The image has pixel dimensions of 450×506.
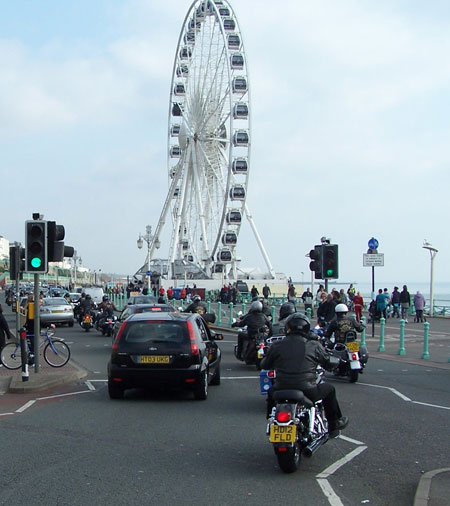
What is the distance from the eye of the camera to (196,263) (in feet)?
228

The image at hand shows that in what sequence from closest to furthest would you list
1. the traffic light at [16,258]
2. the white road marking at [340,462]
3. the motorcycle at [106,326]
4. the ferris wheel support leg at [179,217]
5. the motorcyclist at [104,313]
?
the white road marking at [340,462], the traffic light at [16,258], the motorcycle at [106,326], the motorcyclist at [104,313], the ferris wheel support leg at [179,217]

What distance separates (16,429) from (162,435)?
74.1 inches

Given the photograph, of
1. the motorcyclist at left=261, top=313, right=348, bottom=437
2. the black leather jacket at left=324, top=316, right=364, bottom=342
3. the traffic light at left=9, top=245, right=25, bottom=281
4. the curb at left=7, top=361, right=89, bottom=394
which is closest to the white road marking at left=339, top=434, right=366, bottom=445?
the motorcyclist at left=261, top=313, right=348, bottom=437

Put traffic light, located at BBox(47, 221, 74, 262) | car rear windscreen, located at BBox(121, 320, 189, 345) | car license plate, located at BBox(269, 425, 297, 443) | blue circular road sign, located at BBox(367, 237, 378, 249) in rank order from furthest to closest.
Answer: blue circular road sign, located at BBox(367, 237, 378, 249) → traffic light, located at BBox(47, 221, 74, 262) → car rear windscreen, located at BBox(121, 320, 189, 345) → car license plate, located at BBox(269, 425, 297, 443)

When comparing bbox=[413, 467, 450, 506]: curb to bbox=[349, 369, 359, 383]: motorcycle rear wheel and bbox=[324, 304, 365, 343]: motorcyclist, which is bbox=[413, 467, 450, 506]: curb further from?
bbox=[324, 304, 365, 343]: motorcyclist

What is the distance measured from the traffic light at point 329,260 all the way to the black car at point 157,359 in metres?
8.41

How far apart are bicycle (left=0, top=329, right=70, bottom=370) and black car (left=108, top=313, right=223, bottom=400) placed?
5300 millimetres

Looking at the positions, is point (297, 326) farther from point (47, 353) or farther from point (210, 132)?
point (210, 132)

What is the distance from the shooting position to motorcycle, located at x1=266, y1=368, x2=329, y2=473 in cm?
671

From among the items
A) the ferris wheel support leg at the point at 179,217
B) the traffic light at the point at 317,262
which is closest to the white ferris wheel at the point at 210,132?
the ferris wheel support leg at the point at 179,217

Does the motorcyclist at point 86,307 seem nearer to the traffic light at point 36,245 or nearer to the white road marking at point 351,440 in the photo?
the traffic light at point 36,245

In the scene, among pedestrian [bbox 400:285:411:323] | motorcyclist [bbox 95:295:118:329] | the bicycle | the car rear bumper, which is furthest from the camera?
pedestrian [bbox 400:285:411:323]

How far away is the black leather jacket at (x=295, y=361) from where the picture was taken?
7.29 metres

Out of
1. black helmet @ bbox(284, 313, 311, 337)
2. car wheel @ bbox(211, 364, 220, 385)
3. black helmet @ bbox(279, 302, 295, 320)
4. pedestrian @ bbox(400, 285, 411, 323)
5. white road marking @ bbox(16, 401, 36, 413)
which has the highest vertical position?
black helmet @ bbox(284, 313, 311, 337)
